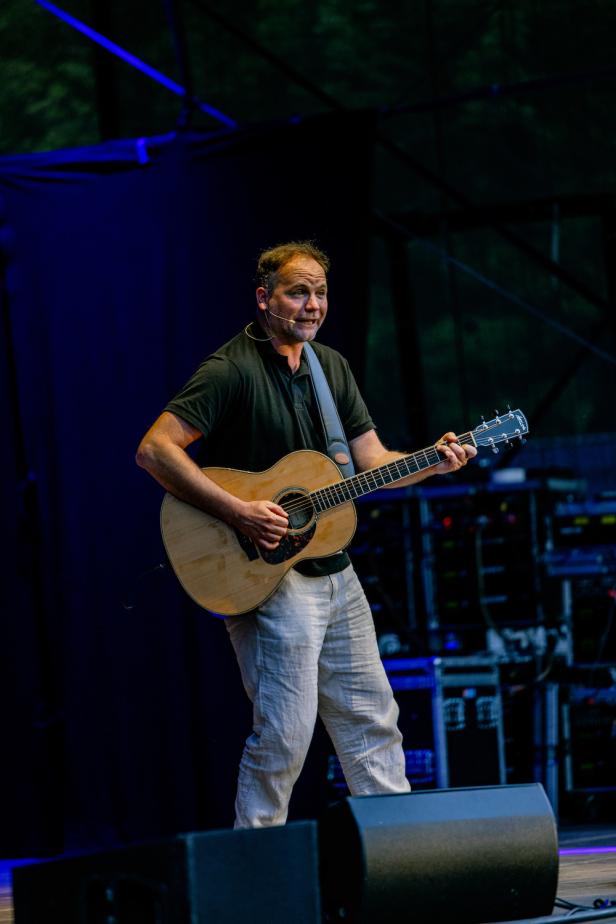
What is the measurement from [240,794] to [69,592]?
2.24 metres

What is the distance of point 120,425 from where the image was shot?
5660 millimetres

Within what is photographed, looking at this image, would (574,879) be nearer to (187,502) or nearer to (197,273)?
(187,502)

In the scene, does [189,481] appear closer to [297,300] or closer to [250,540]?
[250,540]

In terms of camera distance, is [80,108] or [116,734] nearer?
[116,734]

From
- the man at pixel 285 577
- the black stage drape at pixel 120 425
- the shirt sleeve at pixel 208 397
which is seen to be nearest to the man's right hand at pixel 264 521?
the man at pixel 285 577

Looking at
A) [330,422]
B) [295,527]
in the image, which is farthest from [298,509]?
[330,422]

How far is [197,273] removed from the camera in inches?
220

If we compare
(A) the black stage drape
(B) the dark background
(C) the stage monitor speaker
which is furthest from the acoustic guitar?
(A) the black stage drape

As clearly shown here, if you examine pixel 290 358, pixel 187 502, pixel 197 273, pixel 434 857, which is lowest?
pixel 434 857

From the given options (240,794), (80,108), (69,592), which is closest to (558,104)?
(80,108)

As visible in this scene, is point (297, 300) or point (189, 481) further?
point (297, 300)

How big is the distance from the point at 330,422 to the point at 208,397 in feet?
1.36

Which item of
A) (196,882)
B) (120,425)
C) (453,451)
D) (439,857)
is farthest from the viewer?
(120,425)

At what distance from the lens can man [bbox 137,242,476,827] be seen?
3678 mm
